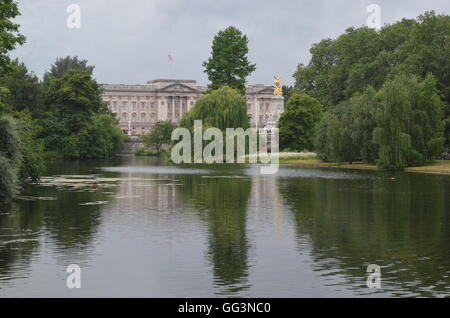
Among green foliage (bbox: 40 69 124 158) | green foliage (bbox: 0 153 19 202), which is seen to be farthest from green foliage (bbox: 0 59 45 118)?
green foliage (bbox: 0 153 19 202)

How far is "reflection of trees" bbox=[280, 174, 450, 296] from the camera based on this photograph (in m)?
15.0

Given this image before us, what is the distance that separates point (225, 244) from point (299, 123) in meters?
72.9

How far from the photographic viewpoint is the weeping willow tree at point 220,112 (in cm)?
8194

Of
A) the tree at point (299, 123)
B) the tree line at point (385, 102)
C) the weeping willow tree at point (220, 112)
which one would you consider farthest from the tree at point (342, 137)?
the tree at point (299, 123)

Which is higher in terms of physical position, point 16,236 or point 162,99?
point 162,99

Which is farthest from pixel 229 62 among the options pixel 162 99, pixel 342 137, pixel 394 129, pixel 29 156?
pixel 162 99

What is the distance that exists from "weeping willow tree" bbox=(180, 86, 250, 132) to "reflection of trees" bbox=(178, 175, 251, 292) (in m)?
37.5

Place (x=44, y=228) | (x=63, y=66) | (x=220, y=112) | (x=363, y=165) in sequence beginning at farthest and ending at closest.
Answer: (x=63, y=66) < (x=220, y=112) < (x=363, y=165) < (x=44, y=228)

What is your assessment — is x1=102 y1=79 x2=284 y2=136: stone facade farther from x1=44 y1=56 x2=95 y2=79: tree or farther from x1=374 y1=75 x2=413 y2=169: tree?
x1=374 y1=75 x2=413 y2=169: tree

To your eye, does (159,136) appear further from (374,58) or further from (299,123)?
(374,58)

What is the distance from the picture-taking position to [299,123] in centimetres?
9069

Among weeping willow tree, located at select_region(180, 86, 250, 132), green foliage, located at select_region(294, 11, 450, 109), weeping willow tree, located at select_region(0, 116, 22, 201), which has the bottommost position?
weeping willow tree, located at select_region(0, 116, 22, 201)

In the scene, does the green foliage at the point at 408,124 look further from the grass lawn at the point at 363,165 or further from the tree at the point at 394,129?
the grass lawn at the point at 363,165
